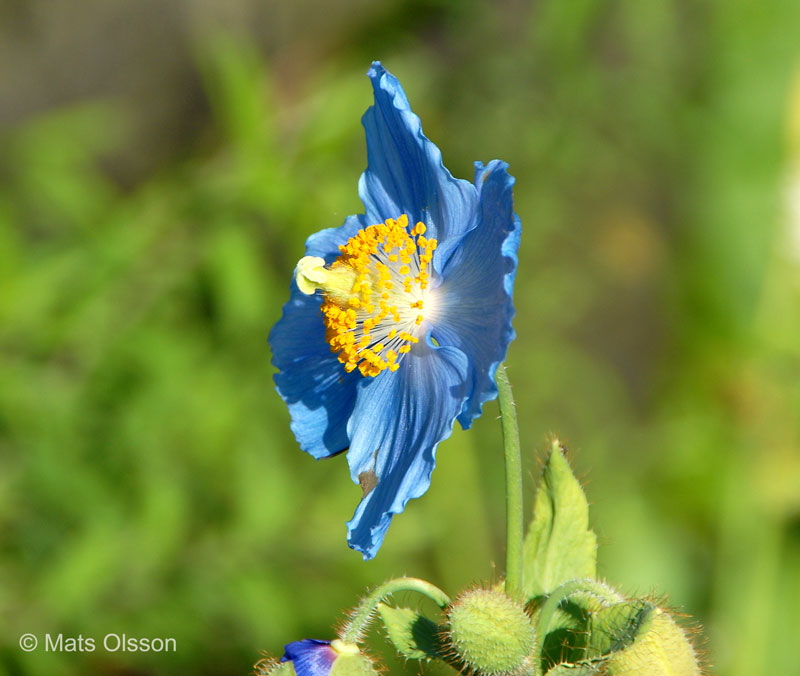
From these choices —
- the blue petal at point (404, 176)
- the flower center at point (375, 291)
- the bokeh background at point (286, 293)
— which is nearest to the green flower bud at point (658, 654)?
the flower center at point (375, 291)

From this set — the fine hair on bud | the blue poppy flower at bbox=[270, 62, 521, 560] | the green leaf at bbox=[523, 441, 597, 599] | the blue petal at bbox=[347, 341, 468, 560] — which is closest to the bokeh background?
the green leaf at bbox=[523, 441, 597, 599]

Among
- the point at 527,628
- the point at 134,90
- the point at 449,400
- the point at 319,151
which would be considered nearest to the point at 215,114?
the point at 134,90

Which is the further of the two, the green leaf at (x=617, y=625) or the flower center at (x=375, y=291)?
the flower center at (x=375, y=291)

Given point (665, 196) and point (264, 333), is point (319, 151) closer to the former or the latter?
point (264, 333)

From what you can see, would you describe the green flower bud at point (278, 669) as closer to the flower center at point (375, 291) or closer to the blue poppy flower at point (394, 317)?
the blue poppy flower at point (394, 317)

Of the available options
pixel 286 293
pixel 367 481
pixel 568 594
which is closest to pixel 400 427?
pixel 367 481

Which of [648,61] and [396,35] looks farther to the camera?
[396,35]

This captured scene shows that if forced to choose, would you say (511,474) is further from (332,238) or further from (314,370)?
(332,238)

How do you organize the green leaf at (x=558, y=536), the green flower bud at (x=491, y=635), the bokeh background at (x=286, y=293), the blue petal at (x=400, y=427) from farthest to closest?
the bokeh background at (x=286, y=293)
the green leaf at (x=558, y=536)
the blue petal at (x=400, y=427)
the green flower bud at (x=491, y=635)
